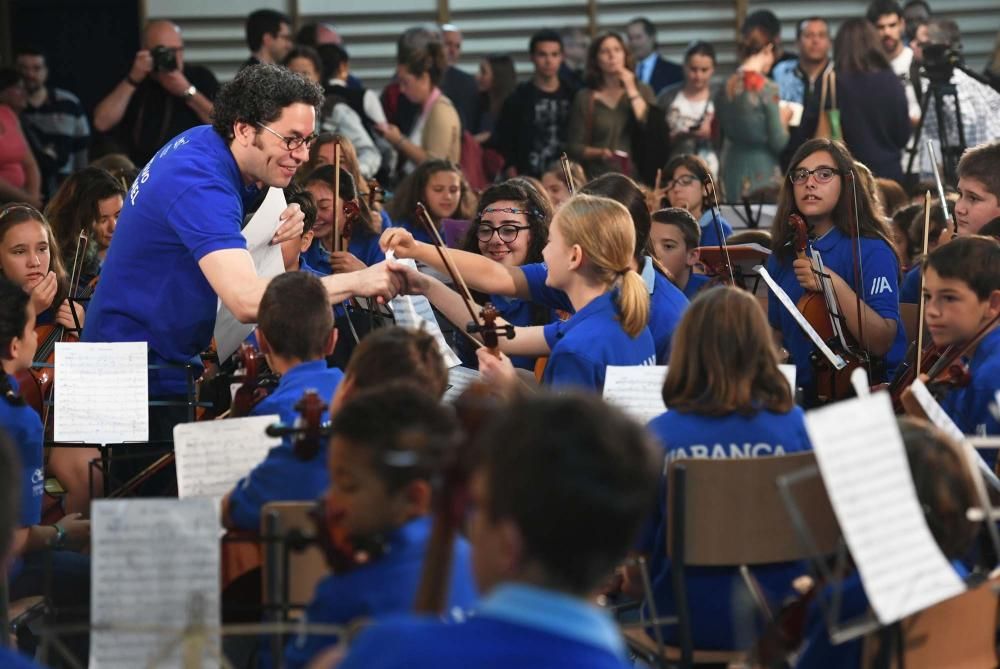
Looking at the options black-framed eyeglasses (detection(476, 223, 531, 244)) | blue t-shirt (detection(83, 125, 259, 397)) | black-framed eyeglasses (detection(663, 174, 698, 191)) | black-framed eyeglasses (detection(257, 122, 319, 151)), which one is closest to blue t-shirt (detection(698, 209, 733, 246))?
black-framed eyeglasses (detection(663, 174, 698, 191))

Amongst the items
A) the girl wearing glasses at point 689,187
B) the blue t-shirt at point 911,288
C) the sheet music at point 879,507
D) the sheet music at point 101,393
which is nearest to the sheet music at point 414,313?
the sheet music at point 101,393

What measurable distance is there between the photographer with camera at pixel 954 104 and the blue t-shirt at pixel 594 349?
10.5 feet

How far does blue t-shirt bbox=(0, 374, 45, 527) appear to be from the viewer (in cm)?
288

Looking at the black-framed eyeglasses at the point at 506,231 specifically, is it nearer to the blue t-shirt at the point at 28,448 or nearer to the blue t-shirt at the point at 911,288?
the blue t-shirt at the point at 911,288

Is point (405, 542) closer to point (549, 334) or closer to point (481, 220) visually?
point (549, 334)

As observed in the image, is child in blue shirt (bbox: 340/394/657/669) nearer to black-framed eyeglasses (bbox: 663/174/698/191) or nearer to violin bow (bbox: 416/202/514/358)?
violin bow (bbox: 416/202/514/358)

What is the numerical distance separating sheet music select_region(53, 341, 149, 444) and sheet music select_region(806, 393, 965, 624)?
1.69m

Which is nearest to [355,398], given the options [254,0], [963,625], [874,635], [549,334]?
[874,635]

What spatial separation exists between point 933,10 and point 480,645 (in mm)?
8770

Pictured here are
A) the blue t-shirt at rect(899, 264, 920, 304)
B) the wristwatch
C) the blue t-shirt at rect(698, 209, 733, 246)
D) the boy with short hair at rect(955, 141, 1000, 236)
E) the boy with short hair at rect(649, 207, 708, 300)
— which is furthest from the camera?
the blue t-shirt at rect(698, 209, 733, 246)

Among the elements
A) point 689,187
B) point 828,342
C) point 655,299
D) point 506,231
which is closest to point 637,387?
point 655,299

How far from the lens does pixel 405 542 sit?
191cm

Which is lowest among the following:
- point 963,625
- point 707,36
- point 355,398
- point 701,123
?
point 963,625

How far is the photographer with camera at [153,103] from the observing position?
21.5 feet
